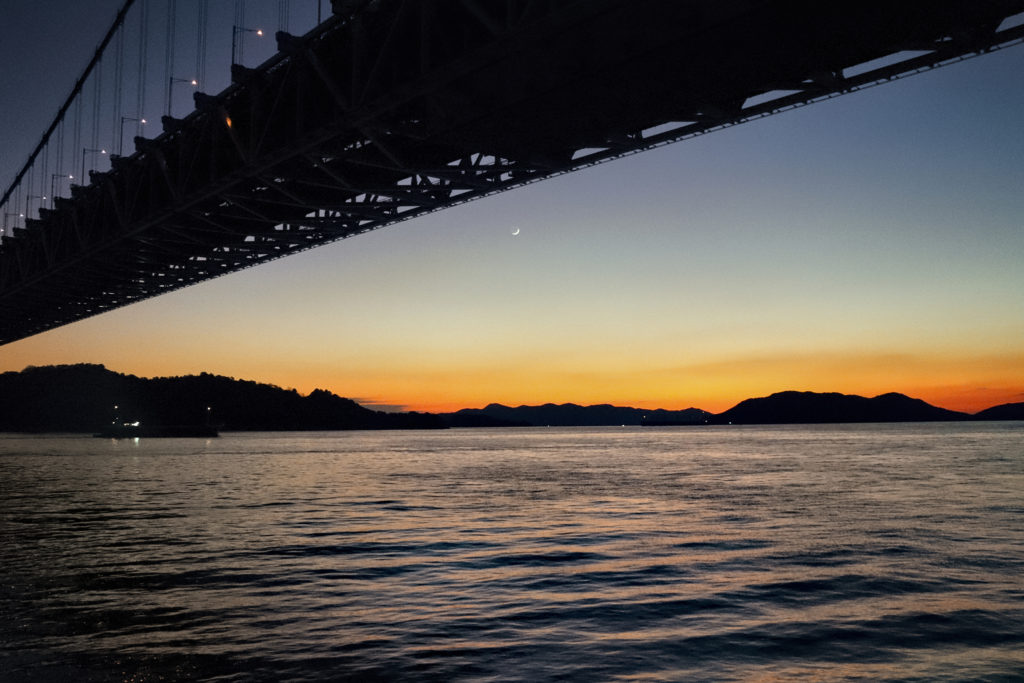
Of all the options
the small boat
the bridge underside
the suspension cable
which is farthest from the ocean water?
the small boat

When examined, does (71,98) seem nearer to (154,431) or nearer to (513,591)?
(513,591)

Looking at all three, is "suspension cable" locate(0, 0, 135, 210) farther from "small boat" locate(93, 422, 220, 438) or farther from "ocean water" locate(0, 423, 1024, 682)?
"small boat" locate(93, 422, 220, 438)

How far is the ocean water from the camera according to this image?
9406 mm

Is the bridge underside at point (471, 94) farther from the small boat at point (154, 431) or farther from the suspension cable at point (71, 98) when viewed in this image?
the small boat at point (154, 431)

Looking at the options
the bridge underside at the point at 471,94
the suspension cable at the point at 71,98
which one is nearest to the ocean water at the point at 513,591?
the bridge underside at the point at 471,94

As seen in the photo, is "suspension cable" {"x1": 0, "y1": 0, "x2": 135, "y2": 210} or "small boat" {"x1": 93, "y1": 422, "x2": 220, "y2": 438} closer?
"suspension cable" {"x1": 0, "y1": 0, "x2": 135, "y2": 210}

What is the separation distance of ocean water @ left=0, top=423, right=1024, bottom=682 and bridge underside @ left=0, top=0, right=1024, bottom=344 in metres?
10.5

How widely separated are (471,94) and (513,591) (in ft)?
43.7

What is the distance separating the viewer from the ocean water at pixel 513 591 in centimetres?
941

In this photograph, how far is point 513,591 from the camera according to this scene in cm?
1376


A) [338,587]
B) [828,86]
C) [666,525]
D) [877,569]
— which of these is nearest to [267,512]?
[666,525]

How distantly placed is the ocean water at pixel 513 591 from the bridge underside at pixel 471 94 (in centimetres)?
1046

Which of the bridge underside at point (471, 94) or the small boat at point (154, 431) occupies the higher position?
the bridge underside at point (471, 94)

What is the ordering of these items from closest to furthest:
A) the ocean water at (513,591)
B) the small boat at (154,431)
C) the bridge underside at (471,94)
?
the ocean water at (513,591), the bridge underside at (471,94), the small boat at (154,431)
